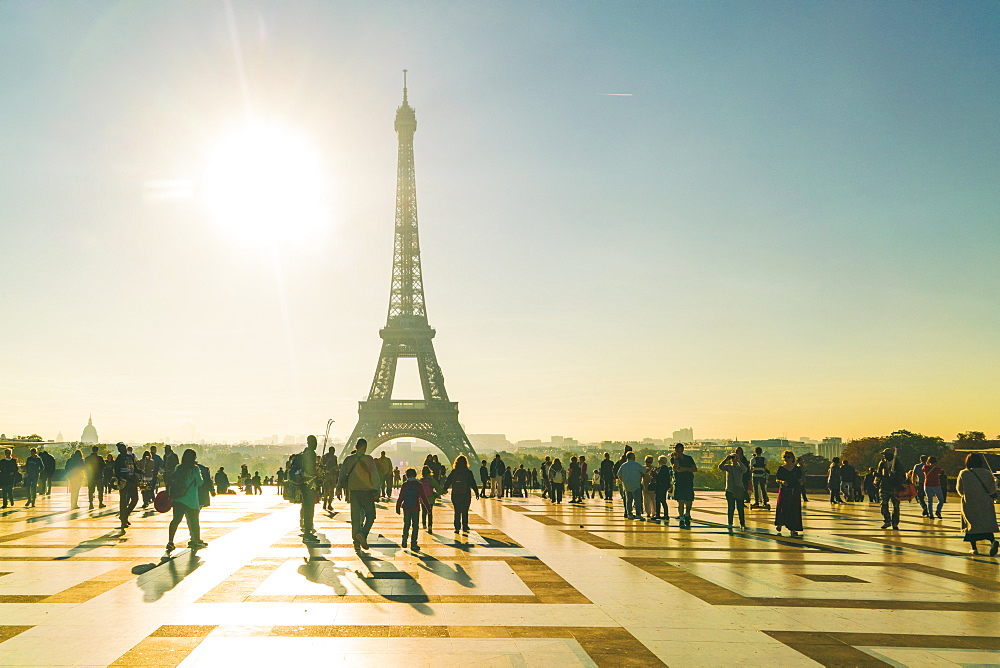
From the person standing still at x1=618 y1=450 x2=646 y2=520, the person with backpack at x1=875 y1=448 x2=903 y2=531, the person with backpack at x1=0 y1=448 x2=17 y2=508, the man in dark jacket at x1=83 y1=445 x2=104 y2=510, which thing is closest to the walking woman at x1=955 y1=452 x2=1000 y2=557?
the person with backpack at x1=875 y1=448 x2=903 y2=531

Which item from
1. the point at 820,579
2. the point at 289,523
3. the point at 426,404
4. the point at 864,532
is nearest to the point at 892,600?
the point at 820,579

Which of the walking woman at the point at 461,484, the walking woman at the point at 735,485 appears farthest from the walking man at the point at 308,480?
the walking woman at the point at 735,485

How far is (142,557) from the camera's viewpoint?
12367 mm

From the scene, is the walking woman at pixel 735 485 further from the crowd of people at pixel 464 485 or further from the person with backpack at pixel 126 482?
the person with backpack at pixel 126 482

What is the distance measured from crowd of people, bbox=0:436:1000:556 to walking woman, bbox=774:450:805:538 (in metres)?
0.02

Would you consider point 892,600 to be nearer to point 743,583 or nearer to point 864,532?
point 743,583

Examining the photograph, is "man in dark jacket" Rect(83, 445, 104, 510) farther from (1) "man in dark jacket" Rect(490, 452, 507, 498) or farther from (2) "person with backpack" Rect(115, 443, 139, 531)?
(1) "man in dark jacket" Rect(490, 452, 507, 498)

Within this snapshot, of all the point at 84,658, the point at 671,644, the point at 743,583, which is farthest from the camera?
the point at 743,583

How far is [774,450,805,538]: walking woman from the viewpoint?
1600 centimetres

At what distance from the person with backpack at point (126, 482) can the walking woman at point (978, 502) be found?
55.3 feet

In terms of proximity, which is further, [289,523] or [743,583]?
[289,523]

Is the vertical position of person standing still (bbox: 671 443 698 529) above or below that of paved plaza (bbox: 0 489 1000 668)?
above

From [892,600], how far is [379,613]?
627cm

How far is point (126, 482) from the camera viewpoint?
1744 cm
